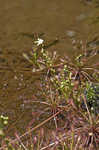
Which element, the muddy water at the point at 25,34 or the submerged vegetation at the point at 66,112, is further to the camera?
the muddy water at the point at 25,34

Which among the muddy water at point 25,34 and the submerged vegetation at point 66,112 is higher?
the muddy water at point 25,34

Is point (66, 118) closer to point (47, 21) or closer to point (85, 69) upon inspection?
point (85, 69)

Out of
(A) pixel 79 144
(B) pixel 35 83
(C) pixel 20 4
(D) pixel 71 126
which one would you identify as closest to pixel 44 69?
(B) pixel 35 83

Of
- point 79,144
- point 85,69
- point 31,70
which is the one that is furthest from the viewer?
point 31,70

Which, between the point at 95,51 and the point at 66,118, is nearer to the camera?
the point at 66,118
